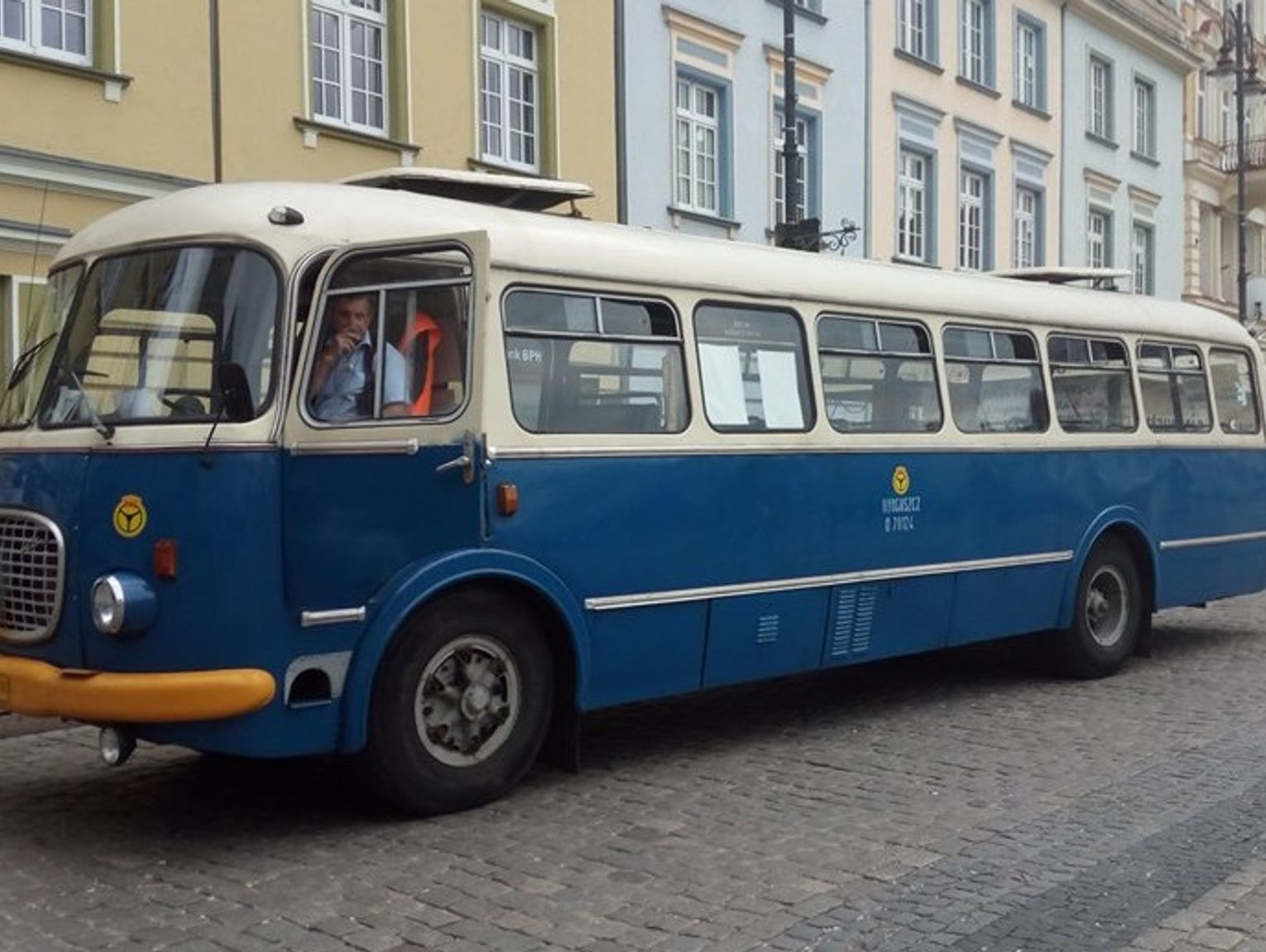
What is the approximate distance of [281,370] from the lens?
21.1ft

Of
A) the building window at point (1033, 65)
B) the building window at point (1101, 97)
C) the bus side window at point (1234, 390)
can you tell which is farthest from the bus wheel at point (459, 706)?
the building window at point (1101, 97)

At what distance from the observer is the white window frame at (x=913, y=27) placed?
24.0m

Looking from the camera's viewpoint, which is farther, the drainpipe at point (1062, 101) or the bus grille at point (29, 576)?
the drainpipe at point (1062, 101)

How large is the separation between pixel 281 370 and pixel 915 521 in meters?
4.17

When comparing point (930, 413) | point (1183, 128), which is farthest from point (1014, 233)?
point (930, 413)

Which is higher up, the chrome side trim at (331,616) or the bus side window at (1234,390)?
the bus side window at (1234,390)

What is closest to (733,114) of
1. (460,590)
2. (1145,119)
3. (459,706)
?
(460,590)

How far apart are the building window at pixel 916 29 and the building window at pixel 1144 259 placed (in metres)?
9.15

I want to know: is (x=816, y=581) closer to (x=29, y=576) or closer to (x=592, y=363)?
(x=592, y=363)

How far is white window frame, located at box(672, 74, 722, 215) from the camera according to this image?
19.4m

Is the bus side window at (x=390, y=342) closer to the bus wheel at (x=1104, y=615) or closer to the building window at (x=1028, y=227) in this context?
the bus wheel at (x=1104, y=615)

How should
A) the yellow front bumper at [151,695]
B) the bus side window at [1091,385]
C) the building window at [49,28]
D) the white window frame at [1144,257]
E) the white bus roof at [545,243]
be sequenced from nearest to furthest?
the yellow front bumper at [151,695]
the white bus roof at [545,243]
the bus side window at [1091,385]
the building window at [49,28]
the white window frame at [1144,257]

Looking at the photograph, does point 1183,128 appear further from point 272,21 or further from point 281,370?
point 281,370

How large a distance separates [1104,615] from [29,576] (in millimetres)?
7249
